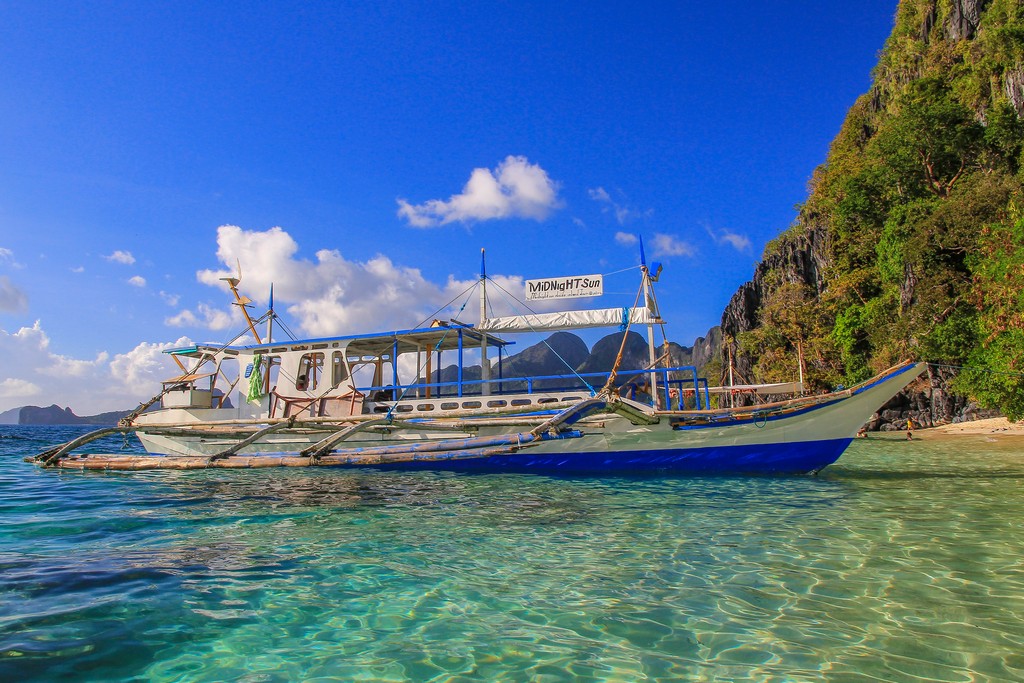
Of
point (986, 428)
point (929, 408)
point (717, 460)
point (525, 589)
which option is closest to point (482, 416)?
point (717, 460)

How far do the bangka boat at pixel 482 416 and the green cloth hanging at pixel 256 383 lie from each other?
33mm

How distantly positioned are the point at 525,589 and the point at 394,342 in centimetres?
1074

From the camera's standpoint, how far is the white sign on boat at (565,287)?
13336 millimetres

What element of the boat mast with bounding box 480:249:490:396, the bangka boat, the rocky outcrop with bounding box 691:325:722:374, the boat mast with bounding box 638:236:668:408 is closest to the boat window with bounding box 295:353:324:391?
the bangka boat

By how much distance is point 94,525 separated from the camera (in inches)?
297

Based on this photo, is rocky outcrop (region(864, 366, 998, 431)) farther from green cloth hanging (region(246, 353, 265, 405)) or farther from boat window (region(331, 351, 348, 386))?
green cloth hanging (region(246, 353, 265, 405))

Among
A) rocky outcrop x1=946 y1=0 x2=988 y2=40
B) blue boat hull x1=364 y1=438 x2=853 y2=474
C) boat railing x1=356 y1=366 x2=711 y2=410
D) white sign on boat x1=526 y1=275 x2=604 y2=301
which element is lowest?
blue boat hull x1=364 y1=438 x2=853 y2=474

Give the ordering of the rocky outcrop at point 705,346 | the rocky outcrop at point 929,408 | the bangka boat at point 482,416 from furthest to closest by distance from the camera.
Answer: the rocky outcrop at point 705,346
the rocky outcrop at point 929,408
the bangka boat at point 482,416

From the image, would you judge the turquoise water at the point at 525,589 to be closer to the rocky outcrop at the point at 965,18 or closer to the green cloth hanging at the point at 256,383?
the green cloth hanging at the point at 256,383

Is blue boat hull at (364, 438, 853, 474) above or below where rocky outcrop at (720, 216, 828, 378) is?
below

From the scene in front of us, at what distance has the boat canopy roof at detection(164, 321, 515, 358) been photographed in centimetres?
1447

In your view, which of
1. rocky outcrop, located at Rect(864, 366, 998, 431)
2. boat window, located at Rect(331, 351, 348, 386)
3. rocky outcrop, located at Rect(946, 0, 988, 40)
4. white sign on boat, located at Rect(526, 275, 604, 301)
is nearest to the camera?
white sign on boat, located at Rect(526, 275, 604, 301)

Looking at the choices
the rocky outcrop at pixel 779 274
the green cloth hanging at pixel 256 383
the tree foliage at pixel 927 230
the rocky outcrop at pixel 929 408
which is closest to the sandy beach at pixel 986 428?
the tree foliage at pixel 927 230

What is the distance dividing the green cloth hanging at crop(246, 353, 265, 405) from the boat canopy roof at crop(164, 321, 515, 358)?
294 millimetres
